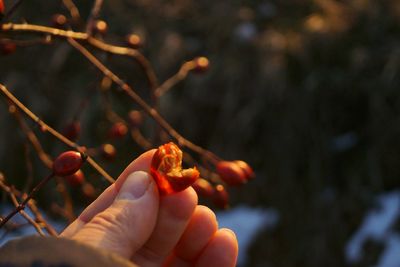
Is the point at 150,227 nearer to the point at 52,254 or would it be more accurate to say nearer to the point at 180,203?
the point at 180,203

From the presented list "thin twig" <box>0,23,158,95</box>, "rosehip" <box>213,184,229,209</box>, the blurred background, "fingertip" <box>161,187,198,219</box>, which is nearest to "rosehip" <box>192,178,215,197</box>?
"rosehip" <box>213,184,229,209</box>

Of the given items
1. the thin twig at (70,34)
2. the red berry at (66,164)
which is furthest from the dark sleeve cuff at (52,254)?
the thin twig at (70,34)

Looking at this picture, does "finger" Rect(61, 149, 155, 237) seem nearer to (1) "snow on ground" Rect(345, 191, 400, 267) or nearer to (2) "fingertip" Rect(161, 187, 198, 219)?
(2) "fingertip" Rect(161, 187, 198, 219)

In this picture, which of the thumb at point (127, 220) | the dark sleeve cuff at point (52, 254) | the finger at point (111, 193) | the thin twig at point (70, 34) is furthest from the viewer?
the thin twig at point (70, 34)

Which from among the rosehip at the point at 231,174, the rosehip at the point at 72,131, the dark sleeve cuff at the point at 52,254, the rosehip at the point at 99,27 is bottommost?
the dark sleeve cuff at the point at 52,254

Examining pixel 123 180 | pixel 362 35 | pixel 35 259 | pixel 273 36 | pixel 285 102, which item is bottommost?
pixel 35 259

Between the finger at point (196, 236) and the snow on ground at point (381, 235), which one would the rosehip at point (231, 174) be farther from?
the snow on ground at point (381, 235)

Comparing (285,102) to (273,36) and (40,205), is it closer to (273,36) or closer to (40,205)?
(273,36)

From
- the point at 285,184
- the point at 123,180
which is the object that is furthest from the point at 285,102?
the point at 123,180
